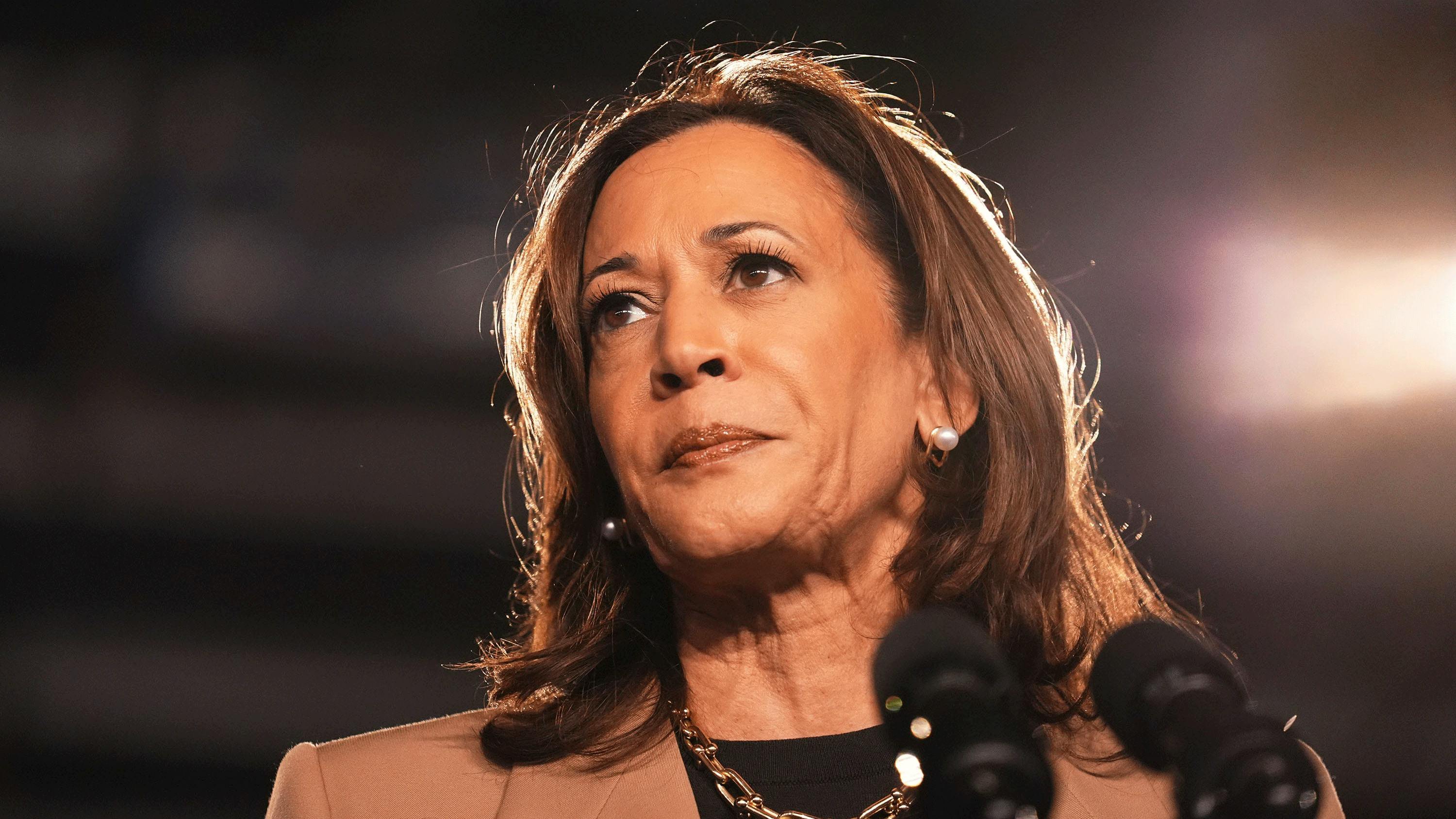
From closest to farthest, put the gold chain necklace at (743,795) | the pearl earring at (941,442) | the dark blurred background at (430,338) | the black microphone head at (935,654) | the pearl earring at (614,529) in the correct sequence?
the black microphone head at (935,654) → the gold chain necklace at (743,795) → the pearl earring at (941,442) → the pearl earring at (614,529) → the dark blurred background at (430,338)

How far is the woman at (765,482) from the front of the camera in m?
1.69

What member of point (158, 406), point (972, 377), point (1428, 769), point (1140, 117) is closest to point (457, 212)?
point (158, 406)

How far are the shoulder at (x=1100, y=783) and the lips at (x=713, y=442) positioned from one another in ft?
1.94

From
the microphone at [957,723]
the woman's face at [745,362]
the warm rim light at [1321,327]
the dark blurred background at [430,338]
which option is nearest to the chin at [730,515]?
the woman's face at [745,362]

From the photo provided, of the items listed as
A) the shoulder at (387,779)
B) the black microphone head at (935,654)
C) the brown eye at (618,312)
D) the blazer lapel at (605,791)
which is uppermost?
the brown eye at (618,312)

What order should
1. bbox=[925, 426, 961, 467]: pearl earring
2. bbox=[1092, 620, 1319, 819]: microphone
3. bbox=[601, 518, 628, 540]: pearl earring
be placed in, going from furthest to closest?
bbox=[601, 518, 628, 540]: pearl earring < bbox=[925, 426, 961, 467]: pearl earring < bbox=[1092, 620, 1319, 819]: microphone

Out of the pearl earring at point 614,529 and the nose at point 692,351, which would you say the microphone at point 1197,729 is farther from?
the pearl earring at point 614,529

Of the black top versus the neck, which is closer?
the black top

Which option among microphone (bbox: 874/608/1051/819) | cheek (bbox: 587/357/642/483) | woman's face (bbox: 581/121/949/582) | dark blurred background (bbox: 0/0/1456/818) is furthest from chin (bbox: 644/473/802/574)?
dark blurred background (bbox: 0/0/1456/818)

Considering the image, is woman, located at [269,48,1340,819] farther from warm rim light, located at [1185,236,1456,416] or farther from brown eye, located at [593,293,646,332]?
warm rim light, located at [1185,236,1456,416]

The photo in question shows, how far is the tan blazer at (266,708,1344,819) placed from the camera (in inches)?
64.8

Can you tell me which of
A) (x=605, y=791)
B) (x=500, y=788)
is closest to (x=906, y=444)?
(x=605, y=791)

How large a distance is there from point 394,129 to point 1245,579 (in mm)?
1889

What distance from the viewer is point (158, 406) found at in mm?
2219
